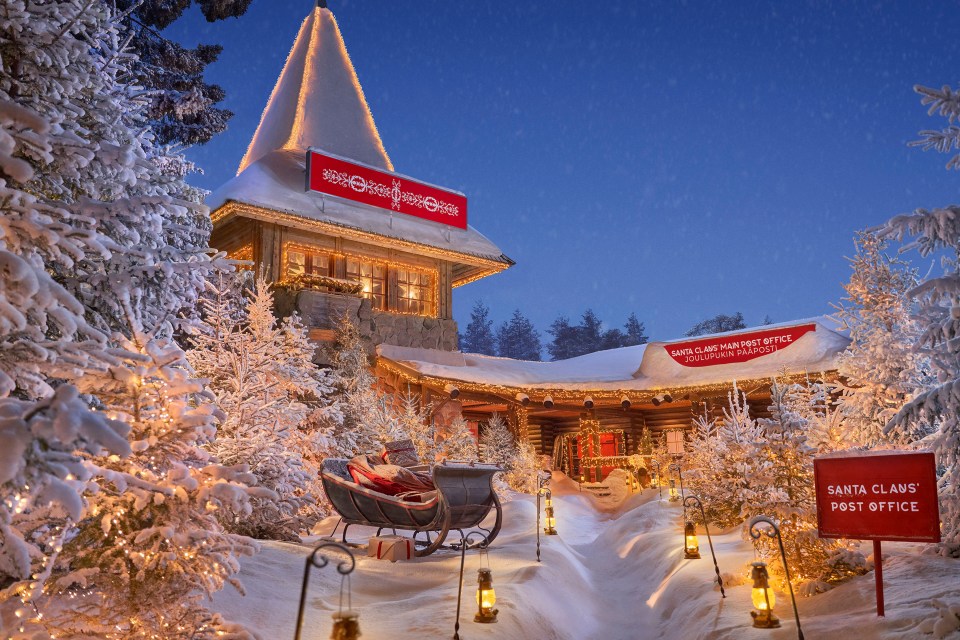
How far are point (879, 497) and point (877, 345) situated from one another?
18.5 ft

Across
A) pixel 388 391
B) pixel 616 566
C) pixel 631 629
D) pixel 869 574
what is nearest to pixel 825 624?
pixel 869 574

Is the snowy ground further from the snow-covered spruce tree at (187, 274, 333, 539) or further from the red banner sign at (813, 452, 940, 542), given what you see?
the snow-covered spruce tree at (187, 274, 333, 539)

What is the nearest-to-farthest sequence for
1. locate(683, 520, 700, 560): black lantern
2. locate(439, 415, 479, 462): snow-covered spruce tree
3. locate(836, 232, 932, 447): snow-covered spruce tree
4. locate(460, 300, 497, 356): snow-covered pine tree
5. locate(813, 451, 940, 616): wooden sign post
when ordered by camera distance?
locate(813, 451, 940, 616): wooden sign post
locate(683, 520, 700, 560): black lantern
locate(836, 232, 932, 447): snow-covered spruce tree
locate(439, 415, 479, 462): snow-covered spruce tree
locate(460, 300, 497, 356): snow-covered pine tree

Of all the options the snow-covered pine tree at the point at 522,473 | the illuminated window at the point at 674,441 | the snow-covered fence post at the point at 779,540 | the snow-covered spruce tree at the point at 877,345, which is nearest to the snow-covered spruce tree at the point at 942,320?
the snow-covered fence post at the point at 779,540

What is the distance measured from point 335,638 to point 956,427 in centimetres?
627

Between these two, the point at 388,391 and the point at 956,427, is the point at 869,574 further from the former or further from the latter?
the point at 388,391

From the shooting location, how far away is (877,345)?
10172 mm

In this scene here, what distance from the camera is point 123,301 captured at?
4414 millimetres

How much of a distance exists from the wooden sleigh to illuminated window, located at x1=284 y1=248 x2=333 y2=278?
11.7 m

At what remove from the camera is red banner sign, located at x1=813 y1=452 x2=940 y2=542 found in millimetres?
5176

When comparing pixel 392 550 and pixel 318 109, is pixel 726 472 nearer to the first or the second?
pixel 392 550

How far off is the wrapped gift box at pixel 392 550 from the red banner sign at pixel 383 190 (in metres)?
14.0

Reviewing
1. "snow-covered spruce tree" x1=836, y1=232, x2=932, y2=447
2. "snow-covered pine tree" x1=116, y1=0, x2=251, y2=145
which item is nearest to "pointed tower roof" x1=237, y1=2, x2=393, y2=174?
"snow-covered pine tree" x1=116, y1=0, x2=251, y2=145

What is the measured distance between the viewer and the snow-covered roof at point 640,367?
19.1 meters
